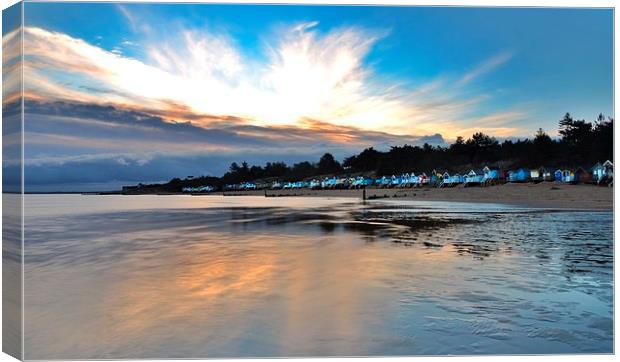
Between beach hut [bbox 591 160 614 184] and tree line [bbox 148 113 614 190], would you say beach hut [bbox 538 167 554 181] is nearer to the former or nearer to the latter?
tree line [bbox 148 113 614 190]

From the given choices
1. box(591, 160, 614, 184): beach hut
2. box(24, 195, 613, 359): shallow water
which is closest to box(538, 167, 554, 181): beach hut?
box(24, 195, 613, 359): shallow water

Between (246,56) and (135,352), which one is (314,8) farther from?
(135,352)

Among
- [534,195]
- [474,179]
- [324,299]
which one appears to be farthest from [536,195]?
[324,299]

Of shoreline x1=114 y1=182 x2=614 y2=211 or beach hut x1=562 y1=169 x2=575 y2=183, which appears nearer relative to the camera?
shoreline x1=114 y1=182 x2=614 y2=211

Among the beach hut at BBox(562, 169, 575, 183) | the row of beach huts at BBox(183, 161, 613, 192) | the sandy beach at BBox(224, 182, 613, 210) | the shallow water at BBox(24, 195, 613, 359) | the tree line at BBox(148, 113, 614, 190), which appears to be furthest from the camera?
the beach hut at BBox(562, 169, 575, 183)

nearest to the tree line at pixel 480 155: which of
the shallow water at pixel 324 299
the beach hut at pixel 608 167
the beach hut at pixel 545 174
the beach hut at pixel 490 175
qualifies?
the beach hut at pixel 608 167

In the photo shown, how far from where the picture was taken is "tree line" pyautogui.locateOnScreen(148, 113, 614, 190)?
711cm

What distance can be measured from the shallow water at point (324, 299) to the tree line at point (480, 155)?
1.67m

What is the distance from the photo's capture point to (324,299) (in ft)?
Answer: 17.2

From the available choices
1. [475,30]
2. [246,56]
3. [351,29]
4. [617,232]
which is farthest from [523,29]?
[246,56]

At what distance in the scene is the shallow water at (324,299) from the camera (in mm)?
4004

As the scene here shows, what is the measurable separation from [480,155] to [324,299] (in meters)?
6.81

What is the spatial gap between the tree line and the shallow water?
1.67 m

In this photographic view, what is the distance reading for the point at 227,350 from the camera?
12.8ft
